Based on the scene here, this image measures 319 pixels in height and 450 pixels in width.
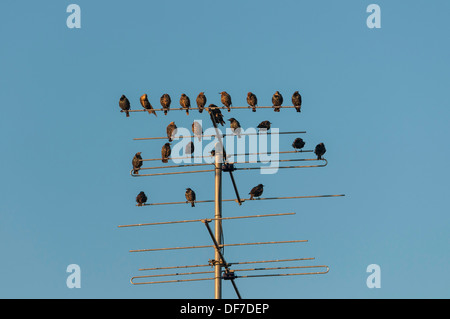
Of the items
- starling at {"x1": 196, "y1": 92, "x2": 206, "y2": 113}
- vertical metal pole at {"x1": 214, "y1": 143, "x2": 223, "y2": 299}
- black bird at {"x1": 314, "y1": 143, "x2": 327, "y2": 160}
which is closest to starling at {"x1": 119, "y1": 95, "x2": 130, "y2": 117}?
starling at {"x1": 196, "y1": 92, "x2": 206, "y2": 113}

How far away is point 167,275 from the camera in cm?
2517

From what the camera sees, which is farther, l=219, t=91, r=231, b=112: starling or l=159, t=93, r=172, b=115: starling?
l=159, t=93, r=172, b=115: starling

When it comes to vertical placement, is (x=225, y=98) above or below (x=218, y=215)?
above

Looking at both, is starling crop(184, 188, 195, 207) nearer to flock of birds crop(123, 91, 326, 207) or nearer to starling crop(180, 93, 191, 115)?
flock of birds crop(123, 91, 326, 207)

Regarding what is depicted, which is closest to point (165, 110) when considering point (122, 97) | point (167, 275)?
point (122, 97)

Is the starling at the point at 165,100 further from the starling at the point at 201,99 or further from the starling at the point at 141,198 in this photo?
the starling at the point at 141,198

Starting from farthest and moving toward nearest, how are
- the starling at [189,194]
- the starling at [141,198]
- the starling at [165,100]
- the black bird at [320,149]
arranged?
1. the starling at [165,100]
2. the black bird at [320,149]
3. the starling at [141,198]
4. the starling at [189,194]

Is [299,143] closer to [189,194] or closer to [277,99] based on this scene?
[277,99]

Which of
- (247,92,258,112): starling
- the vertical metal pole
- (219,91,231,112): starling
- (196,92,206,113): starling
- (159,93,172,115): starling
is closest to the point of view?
the vertical metal pole

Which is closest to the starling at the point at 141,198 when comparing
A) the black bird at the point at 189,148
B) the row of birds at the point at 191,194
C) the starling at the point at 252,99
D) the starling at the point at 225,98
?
the row of birds at the point at 191,194

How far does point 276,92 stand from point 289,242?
262 inches

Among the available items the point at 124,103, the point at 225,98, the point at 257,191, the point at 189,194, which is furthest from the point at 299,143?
the point at 124,103

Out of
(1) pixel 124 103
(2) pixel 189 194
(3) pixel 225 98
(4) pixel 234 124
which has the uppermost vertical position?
(3) pixel 225 98
